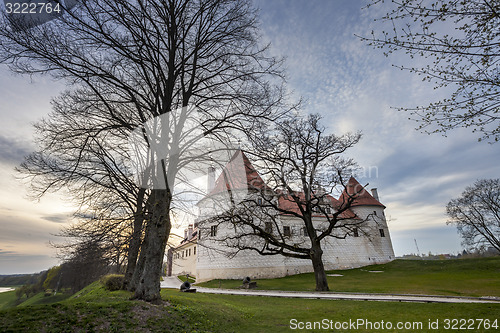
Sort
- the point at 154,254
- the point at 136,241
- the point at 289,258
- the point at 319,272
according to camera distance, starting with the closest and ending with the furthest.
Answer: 1. the point at 154,254
2. the point at 136,241
3. the point at 319,272
4. the point at 289,258

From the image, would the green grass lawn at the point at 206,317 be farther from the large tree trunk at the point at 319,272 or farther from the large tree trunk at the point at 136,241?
the large tree trunk at the point at 319,272

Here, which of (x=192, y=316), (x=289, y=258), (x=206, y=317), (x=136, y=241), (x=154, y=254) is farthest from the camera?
(x=289, y=258)

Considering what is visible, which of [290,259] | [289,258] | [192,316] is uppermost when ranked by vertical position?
[289,258]

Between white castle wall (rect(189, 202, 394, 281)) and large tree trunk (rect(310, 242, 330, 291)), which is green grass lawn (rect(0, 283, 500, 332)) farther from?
white castle wall (rect(189, 202, 394, 281))

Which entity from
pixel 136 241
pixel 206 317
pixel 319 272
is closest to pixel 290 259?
pixel 319 272

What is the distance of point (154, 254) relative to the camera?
7.62 m

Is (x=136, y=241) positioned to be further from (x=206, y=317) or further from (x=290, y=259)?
(x=290, y=259)

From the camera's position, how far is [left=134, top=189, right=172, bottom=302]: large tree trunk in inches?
289

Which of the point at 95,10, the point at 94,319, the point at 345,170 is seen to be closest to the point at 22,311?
the point at 94,319

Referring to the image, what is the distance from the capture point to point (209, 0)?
856cm

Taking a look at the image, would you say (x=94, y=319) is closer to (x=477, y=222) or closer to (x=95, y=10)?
(x=95, y=10)

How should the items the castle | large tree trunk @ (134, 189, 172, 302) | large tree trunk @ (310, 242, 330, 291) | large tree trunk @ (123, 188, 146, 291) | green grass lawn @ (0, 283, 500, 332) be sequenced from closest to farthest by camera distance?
green grass lawn @ (0, 283, 500, 332), large tree trunk @ (134, 189, 172, 302), large tree trunk @ (123, 188, 146, 291), large tree trunk @ (310, 242, 330, 291), the castle

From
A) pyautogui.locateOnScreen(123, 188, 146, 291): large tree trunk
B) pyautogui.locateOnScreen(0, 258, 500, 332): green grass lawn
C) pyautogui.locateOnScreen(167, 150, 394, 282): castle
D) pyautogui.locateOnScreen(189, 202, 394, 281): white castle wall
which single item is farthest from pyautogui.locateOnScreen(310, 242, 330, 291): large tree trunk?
pyautogui.locateOnScreen(123, 188, 146, 291): large tree trunk

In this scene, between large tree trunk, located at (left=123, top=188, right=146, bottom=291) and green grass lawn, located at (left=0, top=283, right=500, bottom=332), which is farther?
large tree trunk, located at (left=123, top=188, right=146, bottom=291)
